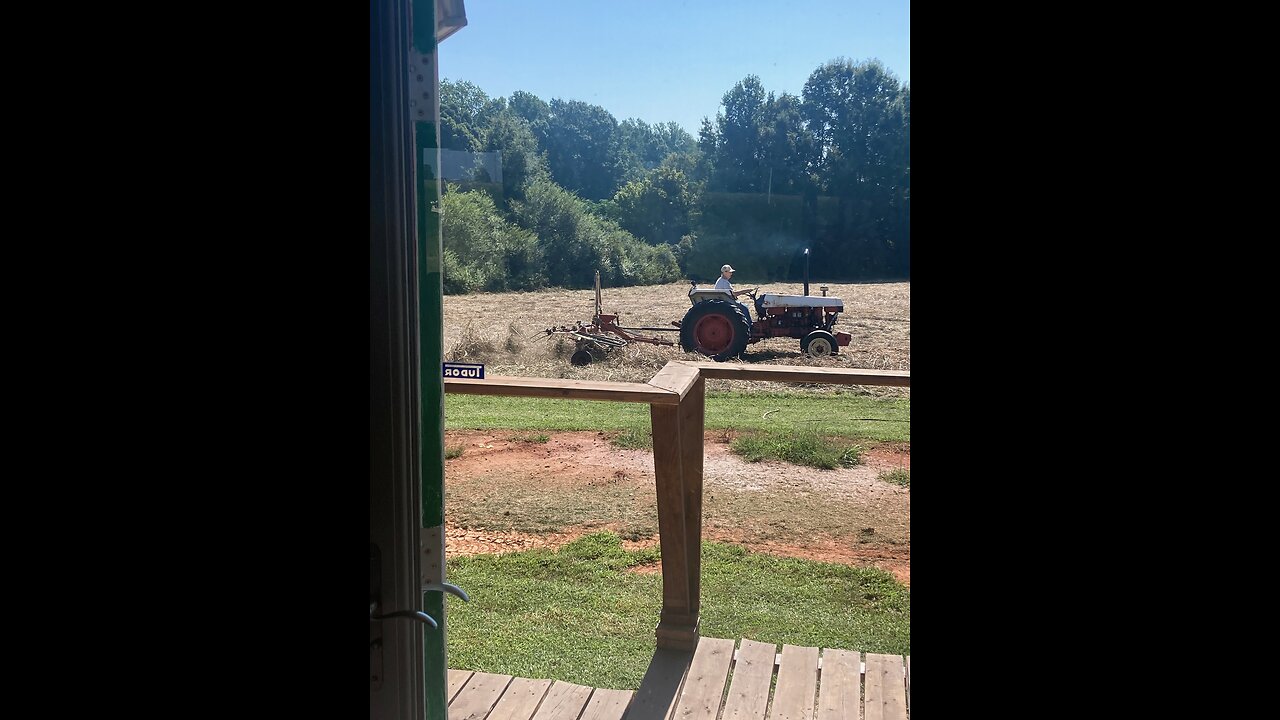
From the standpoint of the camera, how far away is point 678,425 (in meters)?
1.88

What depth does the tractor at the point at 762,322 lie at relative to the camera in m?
3.80

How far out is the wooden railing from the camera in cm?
177

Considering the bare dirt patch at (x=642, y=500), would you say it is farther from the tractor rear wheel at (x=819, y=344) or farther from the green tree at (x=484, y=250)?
the green tree at (x=484, y=250)

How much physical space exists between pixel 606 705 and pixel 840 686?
489 mm

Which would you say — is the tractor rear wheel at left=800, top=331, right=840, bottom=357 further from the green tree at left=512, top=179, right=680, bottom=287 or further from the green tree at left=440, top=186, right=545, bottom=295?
the green tree at left=440, top=186, right=545, bottom=295

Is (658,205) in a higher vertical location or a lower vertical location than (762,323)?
higher

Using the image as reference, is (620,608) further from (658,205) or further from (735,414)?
(735,414)

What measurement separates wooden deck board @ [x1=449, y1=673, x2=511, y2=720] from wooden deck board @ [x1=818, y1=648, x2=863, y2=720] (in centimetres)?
66

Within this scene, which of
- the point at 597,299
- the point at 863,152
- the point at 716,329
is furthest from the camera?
the point at 716,329

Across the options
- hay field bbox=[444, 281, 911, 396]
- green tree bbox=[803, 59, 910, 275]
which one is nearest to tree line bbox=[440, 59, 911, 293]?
green tree bbox=[803, 59, 910, 275]

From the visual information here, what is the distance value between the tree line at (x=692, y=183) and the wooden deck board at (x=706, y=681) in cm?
90

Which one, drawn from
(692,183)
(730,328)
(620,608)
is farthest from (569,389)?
(730,328)

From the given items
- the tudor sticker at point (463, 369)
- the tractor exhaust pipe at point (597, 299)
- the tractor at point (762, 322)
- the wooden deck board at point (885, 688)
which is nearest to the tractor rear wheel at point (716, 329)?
the tractor at point (762, 322)
